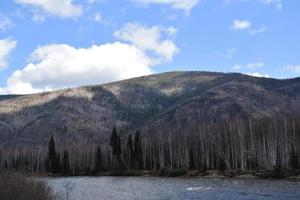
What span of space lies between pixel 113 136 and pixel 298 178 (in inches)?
3164

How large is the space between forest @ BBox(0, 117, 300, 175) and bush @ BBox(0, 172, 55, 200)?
34.4 metres

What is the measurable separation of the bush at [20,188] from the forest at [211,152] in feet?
113

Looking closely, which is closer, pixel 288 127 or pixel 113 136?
pixel 288 127

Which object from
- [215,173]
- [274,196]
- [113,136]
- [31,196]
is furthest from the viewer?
[113,136]

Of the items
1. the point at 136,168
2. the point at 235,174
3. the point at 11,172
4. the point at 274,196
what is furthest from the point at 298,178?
the point at 136,168

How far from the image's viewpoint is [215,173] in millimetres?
97000

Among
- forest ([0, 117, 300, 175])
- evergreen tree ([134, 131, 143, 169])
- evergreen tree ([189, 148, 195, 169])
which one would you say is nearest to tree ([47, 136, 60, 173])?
forest ([0, 117, 300, 175])

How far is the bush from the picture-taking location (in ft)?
87.8

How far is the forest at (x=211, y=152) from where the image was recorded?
310ft

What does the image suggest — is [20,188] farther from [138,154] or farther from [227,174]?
[138,154]

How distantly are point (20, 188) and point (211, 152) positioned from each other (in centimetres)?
9189

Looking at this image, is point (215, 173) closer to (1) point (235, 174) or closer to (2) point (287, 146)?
(1) point (235, 174)

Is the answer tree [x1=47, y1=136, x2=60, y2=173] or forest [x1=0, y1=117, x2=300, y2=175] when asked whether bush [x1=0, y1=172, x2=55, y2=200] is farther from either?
tree [x1=47, y1=136, x2=60, y2=173]

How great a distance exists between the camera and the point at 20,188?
27531mm
